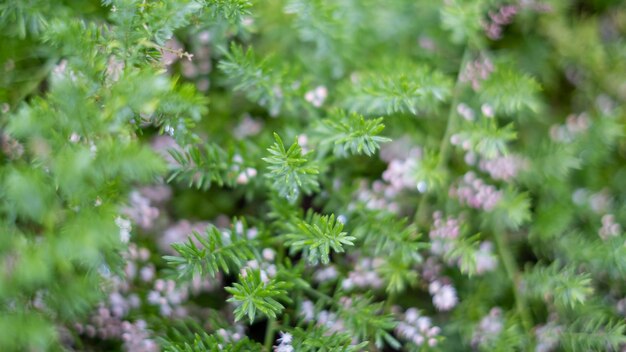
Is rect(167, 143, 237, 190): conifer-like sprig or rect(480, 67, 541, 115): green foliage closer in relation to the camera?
rect(167, 143, 237, 190): conifer-like sprig

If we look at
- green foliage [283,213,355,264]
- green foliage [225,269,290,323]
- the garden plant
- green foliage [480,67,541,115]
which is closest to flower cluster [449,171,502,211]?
the garden plant

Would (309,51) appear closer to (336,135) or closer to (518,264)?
(336,135)

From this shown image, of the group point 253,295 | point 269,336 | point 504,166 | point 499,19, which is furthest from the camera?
point 499,19

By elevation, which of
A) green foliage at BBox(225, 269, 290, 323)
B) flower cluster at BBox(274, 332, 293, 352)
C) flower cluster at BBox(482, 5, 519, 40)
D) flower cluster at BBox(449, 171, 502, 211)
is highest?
flower cluster at BBox(482, 5, 519, 40)

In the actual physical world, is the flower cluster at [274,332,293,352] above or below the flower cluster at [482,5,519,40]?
below

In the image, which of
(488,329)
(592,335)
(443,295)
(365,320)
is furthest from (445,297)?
(592,335)

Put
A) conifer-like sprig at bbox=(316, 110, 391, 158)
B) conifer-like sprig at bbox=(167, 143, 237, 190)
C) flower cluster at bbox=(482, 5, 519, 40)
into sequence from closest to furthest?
conifer-like sprig at bbox=(316, 110, 391, 158)
conifer-like sprig at bbox=(167, 143, 237, 190)
flower cluster at bbox=(482, 5, 519, 40)

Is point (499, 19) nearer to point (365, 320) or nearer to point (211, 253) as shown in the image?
point (365, 320)

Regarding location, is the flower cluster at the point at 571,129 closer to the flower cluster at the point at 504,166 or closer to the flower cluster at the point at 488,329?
the flower cluster at the point at 504,166

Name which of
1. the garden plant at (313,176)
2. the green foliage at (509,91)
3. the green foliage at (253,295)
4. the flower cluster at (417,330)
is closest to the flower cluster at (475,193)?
the garden plant at (313,176)

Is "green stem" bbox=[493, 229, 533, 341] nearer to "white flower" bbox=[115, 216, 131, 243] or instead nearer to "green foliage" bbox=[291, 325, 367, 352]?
"green foliage" bbox=[291, 325, 367, 352]
